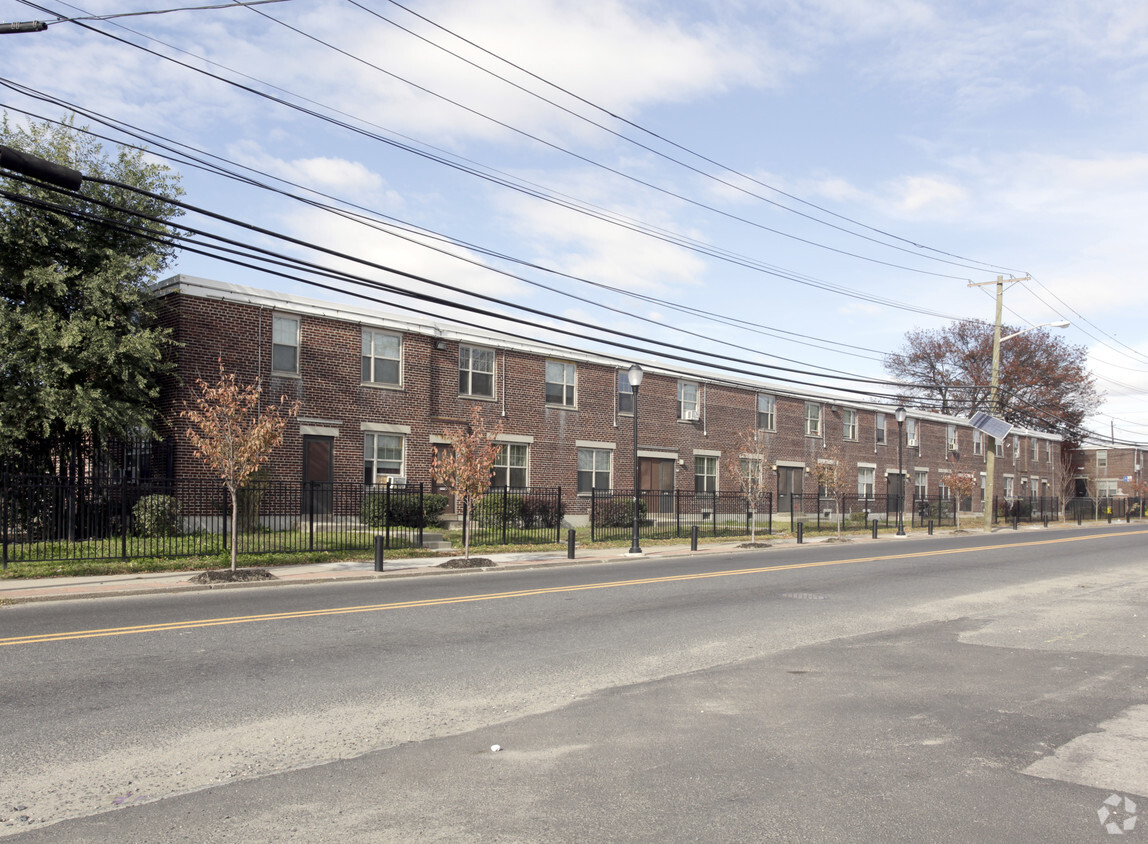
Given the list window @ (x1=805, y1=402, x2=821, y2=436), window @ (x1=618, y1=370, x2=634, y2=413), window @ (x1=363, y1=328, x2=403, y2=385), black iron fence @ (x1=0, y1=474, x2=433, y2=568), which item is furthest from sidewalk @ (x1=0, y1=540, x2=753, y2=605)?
window @ (x1=805, y1=402, x2=821, y2=436)

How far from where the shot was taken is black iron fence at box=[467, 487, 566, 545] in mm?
26844

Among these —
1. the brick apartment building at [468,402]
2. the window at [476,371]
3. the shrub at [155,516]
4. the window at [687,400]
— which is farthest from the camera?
the window at [687,400]

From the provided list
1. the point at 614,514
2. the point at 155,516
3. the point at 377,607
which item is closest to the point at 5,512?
the point at 155,516

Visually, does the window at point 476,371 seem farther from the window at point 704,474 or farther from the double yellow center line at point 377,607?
the double yellow center line at point 377,607

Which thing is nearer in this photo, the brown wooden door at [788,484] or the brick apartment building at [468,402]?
the brick apartment building at [468,402]

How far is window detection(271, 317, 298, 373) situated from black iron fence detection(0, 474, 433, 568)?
3861 millimetres

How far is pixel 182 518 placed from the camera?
844 inches

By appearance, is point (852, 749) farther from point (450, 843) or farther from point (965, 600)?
point (965, 600)

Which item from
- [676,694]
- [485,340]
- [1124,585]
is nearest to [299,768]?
[676,694]

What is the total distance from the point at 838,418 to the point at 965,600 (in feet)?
117

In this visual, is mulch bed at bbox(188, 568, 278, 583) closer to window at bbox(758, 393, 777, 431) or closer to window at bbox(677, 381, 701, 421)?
window at bbox(677, 381, 701, 421)

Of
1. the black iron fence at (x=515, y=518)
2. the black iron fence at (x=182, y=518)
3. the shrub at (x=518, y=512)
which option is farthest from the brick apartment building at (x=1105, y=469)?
the black iron fence at (x=182, y=518)

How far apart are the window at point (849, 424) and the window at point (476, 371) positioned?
25.6 meters

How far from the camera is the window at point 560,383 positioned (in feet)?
113
